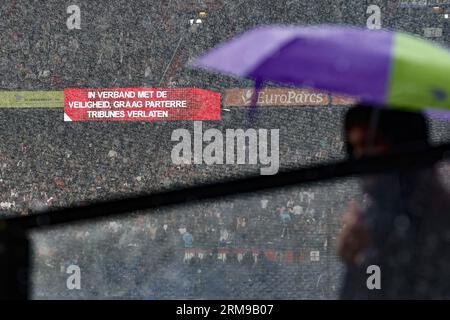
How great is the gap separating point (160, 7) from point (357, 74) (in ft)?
13.1

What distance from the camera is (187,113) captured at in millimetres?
5613

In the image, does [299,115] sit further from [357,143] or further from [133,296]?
[357,143]

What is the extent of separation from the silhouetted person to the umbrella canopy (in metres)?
A: 0.10

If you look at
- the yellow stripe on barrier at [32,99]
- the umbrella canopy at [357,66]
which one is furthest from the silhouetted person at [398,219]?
the yellow stripe on barrier at [32,99]

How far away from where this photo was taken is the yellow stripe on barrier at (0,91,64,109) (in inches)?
226

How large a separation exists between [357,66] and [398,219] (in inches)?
15.9

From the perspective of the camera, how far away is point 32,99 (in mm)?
5758

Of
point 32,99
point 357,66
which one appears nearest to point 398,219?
point 357,66

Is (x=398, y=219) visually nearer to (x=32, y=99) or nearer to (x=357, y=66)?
(x=357, y=66)

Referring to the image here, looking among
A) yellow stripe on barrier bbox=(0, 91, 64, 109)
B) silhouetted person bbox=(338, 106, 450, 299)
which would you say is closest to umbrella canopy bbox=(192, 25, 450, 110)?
silhouetted person bbox=(338, 106, 450, 299)

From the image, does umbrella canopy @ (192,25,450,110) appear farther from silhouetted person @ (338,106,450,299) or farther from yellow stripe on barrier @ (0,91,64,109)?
yellow stripe on barrier @ (0,91,64,109)

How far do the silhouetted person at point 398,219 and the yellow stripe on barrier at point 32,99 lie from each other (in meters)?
4.02
